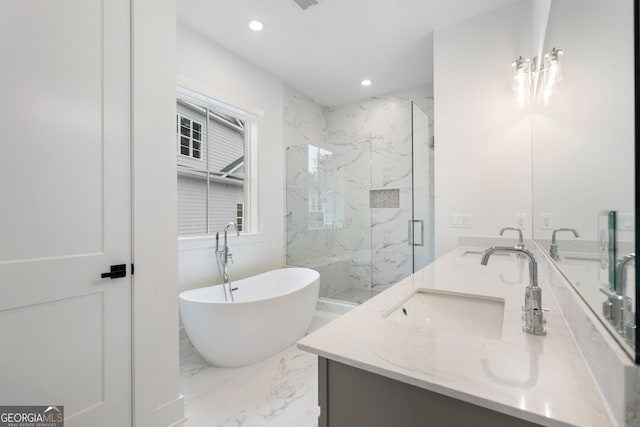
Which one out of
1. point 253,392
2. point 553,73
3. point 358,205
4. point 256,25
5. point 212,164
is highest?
point 256,25

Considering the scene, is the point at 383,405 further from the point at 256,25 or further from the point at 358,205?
the point at 358,205

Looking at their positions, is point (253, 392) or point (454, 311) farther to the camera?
point (253, 392)

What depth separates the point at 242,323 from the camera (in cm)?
203

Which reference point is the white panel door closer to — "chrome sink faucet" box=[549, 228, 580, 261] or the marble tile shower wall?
"chrome sink faucet" box=[549, 228, 580, 261]

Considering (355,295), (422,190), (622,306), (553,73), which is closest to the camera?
(622,306)

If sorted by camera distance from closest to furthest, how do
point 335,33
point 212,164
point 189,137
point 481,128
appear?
point 481,128 < point 335,33 < point 189,137 < point 212,164

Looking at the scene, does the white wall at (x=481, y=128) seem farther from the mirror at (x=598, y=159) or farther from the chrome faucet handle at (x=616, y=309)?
the chrome faucet handle at (x=616, y=309)

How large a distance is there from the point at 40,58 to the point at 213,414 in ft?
6.38

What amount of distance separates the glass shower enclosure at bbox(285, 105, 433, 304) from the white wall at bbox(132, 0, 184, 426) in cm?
204

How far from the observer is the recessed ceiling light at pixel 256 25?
7.90 feet

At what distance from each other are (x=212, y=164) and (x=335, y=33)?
1.71 meters

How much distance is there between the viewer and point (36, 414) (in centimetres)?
112

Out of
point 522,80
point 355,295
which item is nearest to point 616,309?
point 522,80

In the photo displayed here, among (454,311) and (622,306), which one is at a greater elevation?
(622,306)
